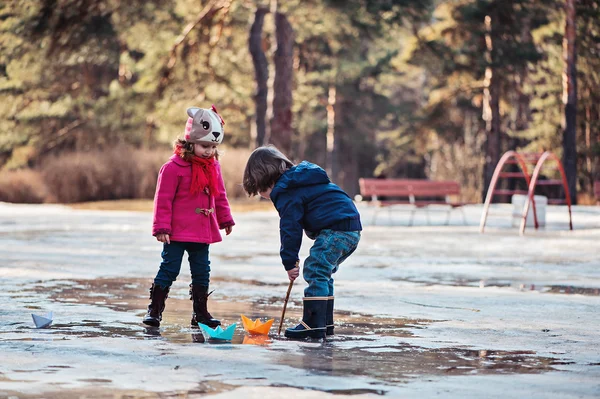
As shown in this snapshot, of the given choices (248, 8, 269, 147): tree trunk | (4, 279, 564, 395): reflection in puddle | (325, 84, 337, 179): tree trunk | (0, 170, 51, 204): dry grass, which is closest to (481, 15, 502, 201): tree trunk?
(248, 8, 269, 147): tree trunk

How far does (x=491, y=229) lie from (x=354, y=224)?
550 inches

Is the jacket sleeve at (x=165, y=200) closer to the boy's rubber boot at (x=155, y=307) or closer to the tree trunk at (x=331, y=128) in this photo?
the boy's rubber boot at (x=155, y=307)

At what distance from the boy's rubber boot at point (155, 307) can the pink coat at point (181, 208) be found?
37 cm

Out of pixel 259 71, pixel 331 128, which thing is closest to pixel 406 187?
pixel 259 71

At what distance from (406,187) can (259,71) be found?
46.3 feet

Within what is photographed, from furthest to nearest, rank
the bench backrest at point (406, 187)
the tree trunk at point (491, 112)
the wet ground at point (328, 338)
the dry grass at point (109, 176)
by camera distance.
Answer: the tree trunk at point (491, 112) < the dry grass at point (109, 176) < the bench backrest at point (406, 187) < the wet ground at point (328, 338)

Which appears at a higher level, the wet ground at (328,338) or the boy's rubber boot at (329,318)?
the boy's rubber boot at (329,318)

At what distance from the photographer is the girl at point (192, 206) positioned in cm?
766

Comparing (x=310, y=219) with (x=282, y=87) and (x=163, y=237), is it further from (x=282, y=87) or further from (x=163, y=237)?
(x=282, y=87)

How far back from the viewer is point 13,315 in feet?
26.4

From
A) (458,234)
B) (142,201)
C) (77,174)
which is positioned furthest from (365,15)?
(458,234)

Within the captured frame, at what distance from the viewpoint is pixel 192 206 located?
775cm

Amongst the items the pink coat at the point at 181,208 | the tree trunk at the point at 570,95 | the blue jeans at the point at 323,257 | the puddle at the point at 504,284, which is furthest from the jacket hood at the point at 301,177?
the tree trunk at the point at 570,95

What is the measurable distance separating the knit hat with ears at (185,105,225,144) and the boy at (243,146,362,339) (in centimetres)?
60
